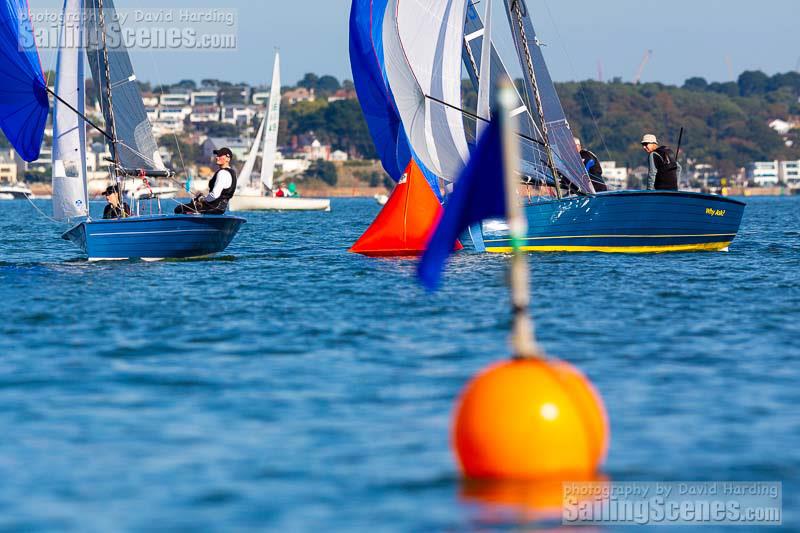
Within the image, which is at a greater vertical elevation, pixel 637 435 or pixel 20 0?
pixel 20 0

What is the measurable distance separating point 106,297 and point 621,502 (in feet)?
41.7

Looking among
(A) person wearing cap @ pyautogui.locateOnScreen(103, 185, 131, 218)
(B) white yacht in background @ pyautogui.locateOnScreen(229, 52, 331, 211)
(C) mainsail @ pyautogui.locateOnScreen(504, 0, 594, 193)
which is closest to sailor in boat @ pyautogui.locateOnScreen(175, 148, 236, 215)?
(A) person wearing cap @ pyautogui.locateOnScreen(103, 185, 131, 218)

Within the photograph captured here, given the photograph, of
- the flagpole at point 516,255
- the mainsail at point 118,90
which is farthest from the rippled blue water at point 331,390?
the mainsail at point 118,90

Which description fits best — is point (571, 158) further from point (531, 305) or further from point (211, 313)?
point (211, 313)

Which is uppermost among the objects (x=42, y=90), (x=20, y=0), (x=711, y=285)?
(x=20, y=0)

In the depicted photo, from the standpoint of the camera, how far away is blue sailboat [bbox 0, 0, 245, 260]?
25.9 m

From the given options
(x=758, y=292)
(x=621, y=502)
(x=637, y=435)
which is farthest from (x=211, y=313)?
(x=621, y=502)

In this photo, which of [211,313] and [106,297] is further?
[106,297]

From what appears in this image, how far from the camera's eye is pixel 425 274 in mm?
9281

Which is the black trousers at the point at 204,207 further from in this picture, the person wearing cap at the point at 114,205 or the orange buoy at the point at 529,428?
the orange buoy at the point at 529,428

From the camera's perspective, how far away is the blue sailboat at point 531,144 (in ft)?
90.0

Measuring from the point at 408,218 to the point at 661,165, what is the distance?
221 inches

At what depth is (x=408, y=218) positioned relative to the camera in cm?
3034

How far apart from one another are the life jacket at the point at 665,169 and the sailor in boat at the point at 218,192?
7836 millimetres
